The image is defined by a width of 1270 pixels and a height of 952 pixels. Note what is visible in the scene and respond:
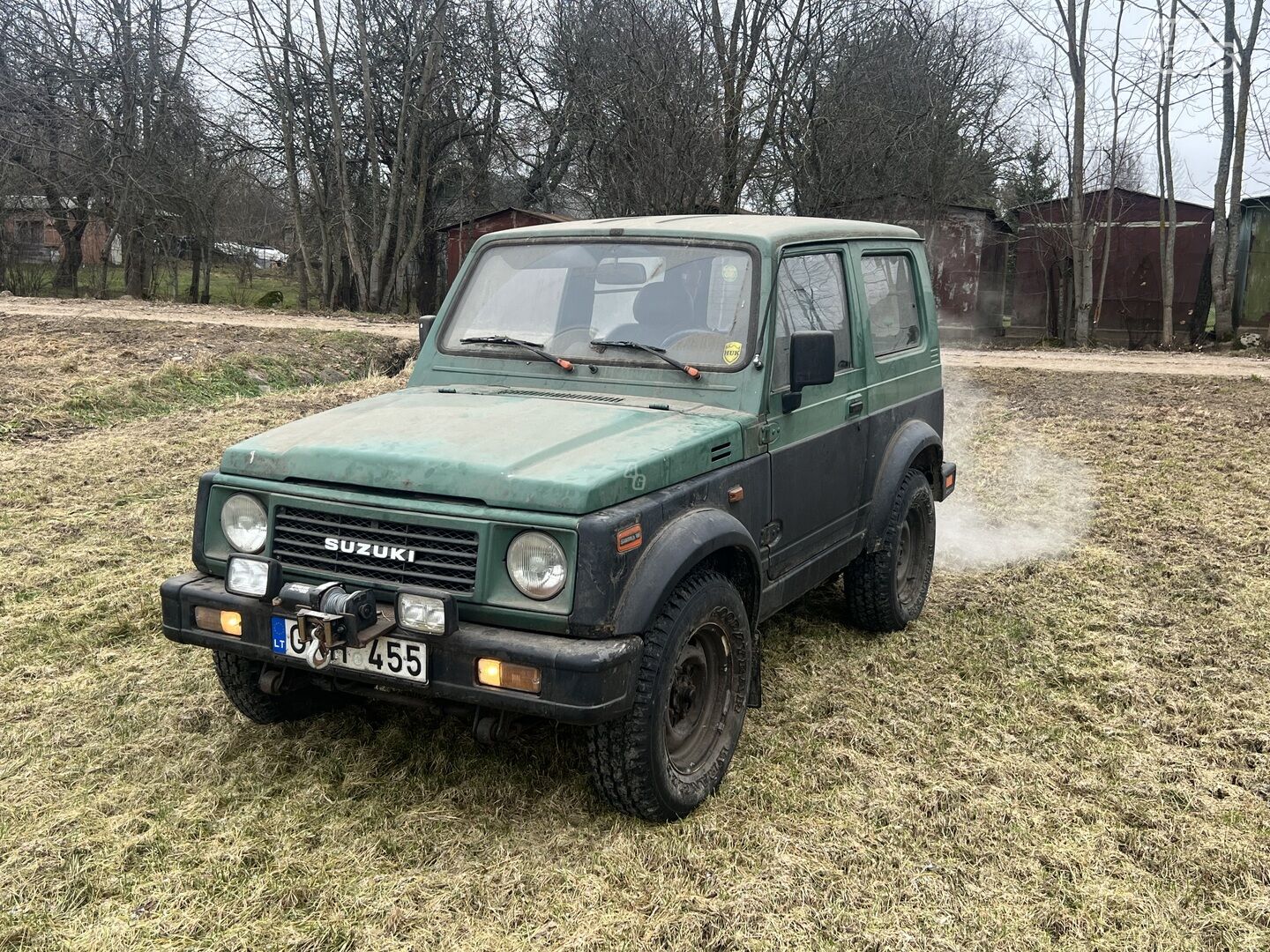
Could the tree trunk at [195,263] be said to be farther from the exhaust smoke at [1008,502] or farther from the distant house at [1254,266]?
the distant house at [1254,266]

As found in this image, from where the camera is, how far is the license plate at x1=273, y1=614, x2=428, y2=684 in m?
3.16

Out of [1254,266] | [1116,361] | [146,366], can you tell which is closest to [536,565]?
[146,366]

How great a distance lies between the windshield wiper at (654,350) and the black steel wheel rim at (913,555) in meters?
Result: 1.87

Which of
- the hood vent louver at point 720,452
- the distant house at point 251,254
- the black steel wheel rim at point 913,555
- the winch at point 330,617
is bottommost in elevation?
the black steel wheel rim at point 913,555

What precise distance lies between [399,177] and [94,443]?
1828 centimetres

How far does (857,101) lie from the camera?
22859 mm

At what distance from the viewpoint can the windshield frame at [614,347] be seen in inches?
158

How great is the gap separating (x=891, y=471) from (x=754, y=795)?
1.90 meters

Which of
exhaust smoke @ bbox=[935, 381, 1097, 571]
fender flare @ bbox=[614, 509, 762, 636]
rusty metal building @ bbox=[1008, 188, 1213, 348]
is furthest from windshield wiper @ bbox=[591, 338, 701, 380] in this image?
rusty metal building @ bbox=[1008, 188, 1213, 348]

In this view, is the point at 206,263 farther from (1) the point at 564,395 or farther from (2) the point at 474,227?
(1) the point at 564,395

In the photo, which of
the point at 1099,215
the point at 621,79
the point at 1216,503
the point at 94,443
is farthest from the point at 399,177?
the point at 1216,503

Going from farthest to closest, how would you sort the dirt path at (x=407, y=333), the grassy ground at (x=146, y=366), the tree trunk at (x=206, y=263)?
the tree trunk at (x=206, y=263) < the dirt path at (x=407, y=333) < the grassy ground at (x=146, y=366)

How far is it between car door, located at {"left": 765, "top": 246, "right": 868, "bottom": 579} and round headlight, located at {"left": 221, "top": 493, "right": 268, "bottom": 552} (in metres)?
1.77

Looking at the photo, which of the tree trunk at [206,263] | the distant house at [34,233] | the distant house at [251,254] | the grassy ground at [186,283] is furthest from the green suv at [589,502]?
the distant house at [251,254]
